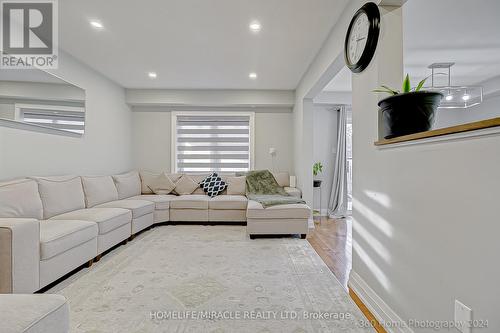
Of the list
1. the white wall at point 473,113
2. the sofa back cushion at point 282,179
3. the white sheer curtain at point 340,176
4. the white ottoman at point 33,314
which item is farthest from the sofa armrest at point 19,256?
the white wall at point 473,113

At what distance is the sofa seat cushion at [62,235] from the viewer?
6.76 ft

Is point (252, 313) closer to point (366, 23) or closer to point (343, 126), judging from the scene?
point (366, 23)

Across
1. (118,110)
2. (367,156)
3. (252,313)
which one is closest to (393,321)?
(252,313)

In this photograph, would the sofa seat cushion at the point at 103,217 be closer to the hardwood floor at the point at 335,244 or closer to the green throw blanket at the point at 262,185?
the green throw blanket at the point at 262,185

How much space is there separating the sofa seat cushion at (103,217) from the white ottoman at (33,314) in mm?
1866

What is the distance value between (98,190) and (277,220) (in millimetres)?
2661

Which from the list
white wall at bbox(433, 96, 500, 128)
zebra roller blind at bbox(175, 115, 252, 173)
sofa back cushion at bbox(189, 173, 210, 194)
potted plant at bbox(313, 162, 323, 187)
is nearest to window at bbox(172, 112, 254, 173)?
zebra roller blind at bbox(175, 115, 252, 173)

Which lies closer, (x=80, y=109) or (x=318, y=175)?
(x=80, y=109)

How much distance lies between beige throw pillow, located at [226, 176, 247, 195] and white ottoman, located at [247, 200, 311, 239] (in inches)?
52.1

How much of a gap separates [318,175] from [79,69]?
16.0 feet

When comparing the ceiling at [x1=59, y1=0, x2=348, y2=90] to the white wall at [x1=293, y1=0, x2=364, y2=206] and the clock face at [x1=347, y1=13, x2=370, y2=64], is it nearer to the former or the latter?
the white wall at [x1=293, y1=0, x2=364, y2=206]

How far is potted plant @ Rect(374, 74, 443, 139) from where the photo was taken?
1481 mm

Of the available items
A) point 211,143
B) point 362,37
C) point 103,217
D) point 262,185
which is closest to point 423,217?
point 362,37

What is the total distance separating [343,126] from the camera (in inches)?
215
